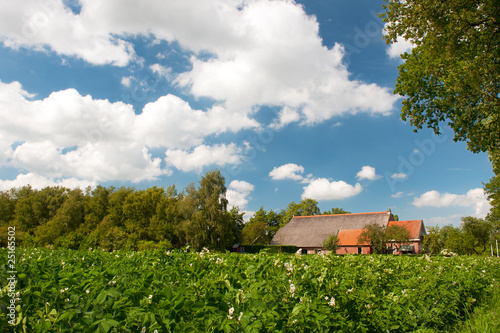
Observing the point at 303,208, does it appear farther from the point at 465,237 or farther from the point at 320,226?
the point at 465,237

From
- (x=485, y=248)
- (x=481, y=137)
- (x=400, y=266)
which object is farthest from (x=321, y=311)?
(x=485, y=248)

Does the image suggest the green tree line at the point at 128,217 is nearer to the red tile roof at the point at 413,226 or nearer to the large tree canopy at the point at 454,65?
the red tile roof at the point at 413,226

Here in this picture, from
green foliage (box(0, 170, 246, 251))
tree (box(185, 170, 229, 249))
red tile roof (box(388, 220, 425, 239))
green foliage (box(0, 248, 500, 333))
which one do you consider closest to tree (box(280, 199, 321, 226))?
green foliage (box(0, 170, 246, 251))

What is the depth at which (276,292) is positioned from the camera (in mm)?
3016

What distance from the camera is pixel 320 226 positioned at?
205 ft

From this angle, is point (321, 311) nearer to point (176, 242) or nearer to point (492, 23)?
point (492, 23)

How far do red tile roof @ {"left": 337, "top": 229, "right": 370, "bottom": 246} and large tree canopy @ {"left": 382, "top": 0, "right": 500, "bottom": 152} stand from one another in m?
44.6

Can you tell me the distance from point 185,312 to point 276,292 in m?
1.01

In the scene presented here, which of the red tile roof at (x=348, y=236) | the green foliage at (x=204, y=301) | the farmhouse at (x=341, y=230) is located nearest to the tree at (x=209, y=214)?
the farmhouse at (x=341, y=230)

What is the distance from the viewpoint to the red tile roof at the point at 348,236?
5534cm

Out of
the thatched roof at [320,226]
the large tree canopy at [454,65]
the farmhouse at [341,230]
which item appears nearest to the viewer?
the large tree canopy at [454,65]

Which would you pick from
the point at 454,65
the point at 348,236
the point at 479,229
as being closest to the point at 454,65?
the point at 454,65

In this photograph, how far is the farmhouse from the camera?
54469mm

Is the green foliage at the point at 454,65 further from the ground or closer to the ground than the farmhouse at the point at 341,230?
further from the ground
